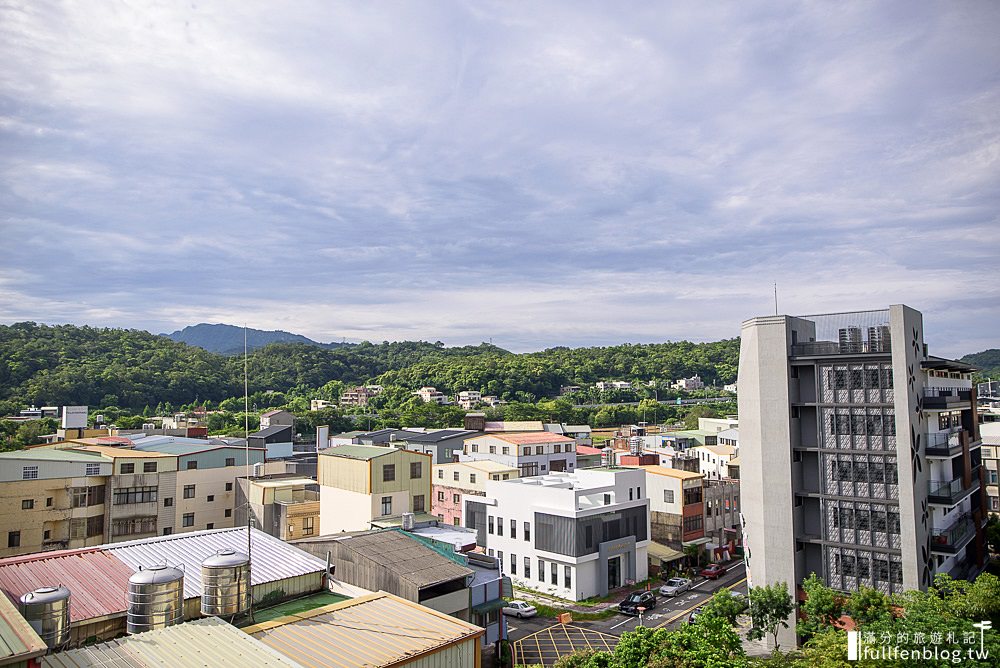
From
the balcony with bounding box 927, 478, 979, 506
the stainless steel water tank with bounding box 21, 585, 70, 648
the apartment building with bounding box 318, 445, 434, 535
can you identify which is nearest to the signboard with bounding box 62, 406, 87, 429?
the apartment building with bounding box 318, 445, 434, 535

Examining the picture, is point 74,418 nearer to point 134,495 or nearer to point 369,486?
point 134,495

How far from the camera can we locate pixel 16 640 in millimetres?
9273

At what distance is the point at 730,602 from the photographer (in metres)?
Result: 23.4

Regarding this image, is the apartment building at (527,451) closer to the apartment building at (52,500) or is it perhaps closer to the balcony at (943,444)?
the apartment building at (52,500)

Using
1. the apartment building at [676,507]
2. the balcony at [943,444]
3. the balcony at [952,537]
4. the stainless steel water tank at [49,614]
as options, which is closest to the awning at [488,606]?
the stainless steel water tank at [49,614]

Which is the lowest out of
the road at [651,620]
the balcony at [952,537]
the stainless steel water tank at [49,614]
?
the road at [651,620]

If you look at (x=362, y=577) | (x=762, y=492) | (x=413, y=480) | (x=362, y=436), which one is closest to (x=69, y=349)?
(x=362, y=436)

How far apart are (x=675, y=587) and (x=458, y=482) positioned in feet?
57.6

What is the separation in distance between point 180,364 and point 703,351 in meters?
121

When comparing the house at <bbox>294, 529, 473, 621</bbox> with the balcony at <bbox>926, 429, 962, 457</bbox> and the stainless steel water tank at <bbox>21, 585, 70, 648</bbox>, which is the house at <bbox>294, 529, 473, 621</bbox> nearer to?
the stainless steel water tank at <bbox>21, 585, 70, 648</bbox>

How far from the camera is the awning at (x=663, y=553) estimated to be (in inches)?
1614

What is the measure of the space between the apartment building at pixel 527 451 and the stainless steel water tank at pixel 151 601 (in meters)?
41.8

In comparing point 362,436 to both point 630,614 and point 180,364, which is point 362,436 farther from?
point 630,614

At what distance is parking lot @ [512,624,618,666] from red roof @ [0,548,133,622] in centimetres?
1568
